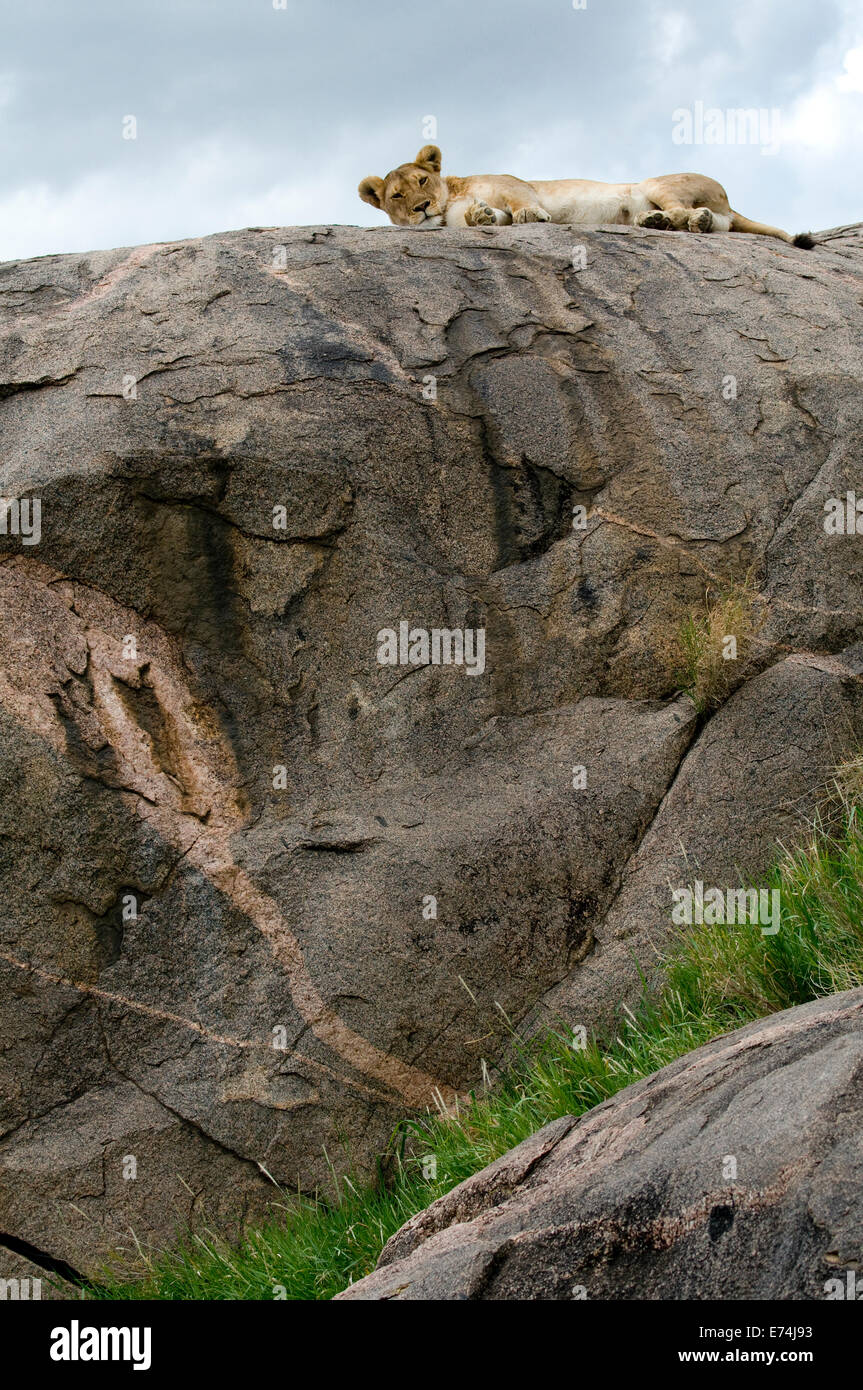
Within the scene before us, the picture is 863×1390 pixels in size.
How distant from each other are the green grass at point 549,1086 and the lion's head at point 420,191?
19.6ft

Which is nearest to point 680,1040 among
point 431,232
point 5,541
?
point 5,541

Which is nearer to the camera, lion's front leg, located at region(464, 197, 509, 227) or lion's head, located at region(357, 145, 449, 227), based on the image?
lion's front leg, located at region(464, 197, 509, 227)

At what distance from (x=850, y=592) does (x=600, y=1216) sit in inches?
156

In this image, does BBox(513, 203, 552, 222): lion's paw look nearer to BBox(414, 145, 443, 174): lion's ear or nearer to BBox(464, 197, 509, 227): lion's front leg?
BBox(464, 197, 509, 227): lion's front leg

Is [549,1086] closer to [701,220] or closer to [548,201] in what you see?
[701,220]

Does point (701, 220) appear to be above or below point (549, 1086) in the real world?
above

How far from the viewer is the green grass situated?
14.7 feet

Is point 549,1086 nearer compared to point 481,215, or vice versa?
point 549,1086

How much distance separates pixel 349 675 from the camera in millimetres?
5828

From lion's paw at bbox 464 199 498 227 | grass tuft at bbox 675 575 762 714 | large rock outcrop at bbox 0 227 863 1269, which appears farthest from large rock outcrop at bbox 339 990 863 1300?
lion's paw at bbox 464 199 498 227

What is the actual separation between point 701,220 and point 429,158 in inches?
84.2

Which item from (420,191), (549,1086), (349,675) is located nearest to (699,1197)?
(549,1086)

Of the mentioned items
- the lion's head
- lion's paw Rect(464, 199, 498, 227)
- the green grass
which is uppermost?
the lion's head
